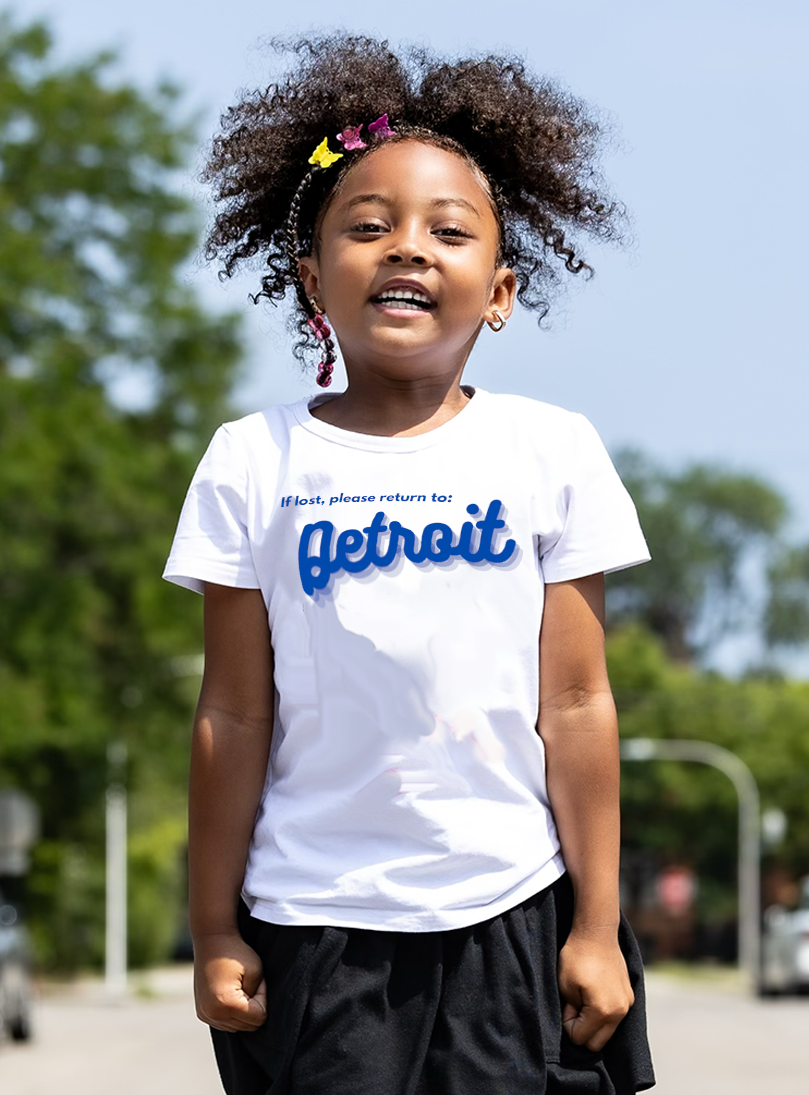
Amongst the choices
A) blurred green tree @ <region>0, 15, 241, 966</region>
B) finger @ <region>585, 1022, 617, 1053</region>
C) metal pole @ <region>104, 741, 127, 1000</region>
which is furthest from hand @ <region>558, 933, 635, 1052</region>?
metal pole @ <region>104, 741, 127, 1000</region>

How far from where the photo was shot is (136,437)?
1075 inches

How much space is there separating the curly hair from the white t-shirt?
1.31 feet

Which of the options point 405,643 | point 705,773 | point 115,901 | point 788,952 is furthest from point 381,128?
point 705,773

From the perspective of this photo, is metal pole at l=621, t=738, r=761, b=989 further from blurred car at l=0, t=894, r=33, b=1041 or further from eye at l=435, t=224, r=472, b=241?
eye at l=435, t=224, r=472, b=241

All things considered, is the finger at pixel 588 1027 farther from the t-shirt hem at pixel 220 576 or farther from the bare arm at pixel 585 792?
the t-shirt hem at pixel 220 576

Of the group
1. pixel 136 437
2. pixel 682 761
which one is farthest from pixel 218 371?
pixel 682 761

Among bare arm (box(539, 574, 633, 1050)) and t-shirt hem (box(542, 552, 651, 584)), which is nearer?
bare arm (box(539, 574, 633, 1050))

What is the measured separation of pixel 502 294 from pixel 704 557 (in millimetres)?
72791

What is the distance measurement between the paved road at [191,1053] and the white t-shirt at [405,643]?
9.05m

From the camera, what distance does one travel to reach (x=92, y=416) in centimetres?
2509

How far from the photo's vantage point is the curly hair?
2.83 m

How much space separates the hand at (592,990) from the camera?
2457mm

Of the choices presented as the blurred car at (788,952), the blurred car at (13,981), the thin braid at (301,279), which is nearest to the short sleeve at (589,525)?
the thin braid at (301,279)

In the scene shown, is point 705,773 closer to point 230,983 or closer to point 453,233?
point 453,233
